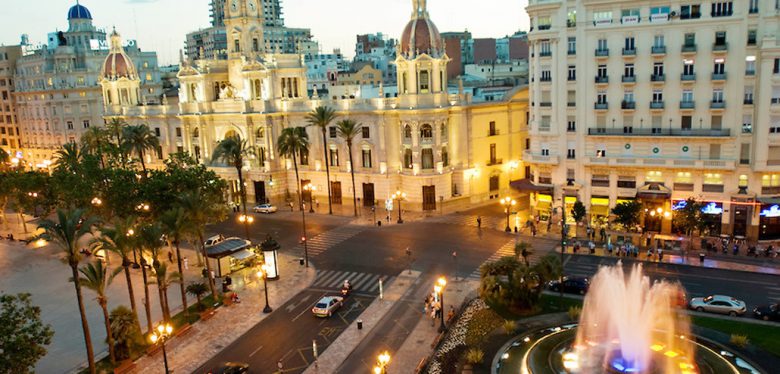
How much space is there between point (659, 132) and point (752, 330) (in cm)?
2772

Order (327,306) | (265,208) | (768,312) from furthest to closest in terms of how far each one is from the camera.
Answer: (265,208), (327,306), (768,312)

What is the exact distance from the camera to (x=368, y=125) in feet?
265

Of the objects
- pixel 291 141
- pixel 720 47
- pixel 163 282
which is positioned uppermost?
pixel 720 47

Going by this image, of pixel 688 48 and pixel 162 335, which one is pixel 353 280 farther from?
pixel 688 48

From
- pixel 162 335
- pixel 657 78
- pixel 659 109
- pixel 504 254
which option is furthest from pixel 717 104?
pixel 162 335

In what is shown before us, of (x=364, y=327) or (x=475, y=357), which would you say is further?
(x=364, y=327)

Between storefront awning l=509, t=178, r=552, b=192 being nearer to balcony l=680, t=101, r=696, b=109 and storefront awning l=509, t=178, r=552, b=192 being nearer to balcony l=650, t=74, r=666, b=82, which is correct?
balcony l=650, t=74, r=666, b=82

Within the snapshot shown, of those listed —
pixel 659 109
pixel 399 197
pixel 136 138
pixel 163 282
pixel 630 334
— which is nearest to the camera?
pixel 630 334

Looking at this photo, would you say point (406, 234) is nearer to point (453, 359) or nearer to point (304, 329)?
point (304, 329)

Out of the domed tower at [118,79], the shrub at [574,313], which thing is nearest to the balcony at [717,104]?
the shrub at [574,313]

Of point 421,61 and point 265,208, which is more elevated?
point 421,61

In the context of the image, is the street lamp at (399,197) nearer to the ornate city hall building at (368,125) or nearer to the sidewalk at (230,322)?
the ornate city hall building at (368,125)

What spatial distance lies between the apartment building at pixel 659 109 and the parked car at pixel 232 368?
42.6 metres

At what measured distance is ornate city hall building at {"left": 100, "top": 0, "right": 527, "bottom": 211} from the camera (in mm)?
76625
